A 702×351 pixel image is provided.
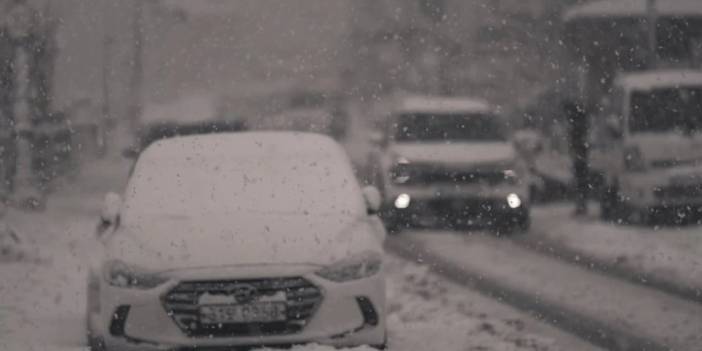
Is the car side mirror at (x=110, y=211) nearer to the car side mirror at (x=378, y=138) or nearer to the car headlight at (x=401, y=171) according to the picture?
the car headlight at (x=401, y=171)

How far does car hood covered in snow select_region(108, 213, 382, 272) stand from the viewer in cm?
706

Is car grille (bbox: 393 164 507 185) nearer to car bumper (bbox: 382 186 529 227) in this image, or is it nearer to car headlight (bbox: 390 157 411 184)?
car headlight (bbox: 390 157 411 184)

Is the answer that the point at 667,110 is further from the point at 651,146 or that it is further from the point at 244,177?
the point at 244,177

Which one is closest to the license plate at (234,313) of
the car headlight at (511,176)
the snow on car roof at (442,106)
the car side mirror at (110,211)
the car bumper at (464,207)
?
the car side mirror at (110,211)

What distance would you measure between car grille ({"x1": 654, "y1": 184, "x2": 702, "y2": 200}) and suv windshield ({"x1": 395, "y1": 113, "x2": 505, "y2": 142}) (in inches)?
95.3

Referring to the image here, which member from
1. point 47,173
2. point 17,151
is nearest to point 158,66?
point 47,173

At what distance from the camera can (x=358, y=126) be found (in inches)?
2175

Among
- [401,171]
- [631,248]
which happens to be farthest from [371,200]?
[401,171]

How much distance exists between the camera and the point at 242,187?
8148 millimetres

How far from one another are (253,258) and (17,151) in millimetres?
14159

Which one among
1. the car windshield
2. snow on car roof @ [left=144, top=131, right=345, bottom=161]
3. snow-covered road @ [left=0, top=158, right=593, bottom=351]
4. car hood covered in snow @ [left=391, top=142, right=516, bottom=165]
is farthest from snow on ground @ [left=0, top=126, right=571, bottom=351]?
car hood covered in snow @ [left=391, top=142, right=516, bottom=165]

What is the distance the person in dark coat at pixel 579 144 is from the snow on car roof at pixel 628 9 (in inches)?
528

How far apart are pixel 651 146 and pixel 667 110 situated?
1002 millimetres

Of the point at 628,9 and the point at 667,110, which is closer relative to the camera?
the point at 667,110
